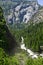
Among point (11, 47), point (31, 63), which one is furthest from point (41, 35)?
point (31, 63)

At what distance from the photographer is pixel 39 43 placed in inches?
6683

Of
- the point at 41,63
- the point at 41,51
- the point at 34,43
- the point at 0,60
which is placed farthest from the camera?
the point at 34,43

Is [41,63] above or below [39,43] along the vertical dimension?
above

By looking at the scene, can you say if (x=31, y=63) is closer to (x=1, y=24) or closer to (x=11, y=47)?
(x=1, y=24)

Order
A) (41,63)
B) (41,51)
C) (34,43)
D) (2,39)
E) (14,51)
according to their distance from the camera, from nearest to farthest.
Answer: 1. (41,63)
2. (2,39)
3. (14,51)
4. (41,51)
5. (34,43)

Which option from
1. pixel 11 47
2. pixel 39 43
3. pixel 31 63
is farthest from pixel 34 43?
pixel 31 63

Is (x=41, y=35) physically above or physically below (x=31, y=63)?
below

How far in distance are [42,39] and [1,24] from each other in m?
85.8

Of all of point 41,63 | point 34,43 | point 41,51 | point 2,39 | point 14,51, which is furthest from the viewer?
point 34,43

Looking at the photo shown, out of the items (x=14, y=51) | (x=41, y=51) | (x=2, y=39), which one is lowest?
(x=41, y=51)

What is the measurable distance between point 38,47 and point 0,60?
11042 centimetres

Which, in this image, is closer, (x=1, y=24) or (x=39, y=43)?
(x=1, y=24)

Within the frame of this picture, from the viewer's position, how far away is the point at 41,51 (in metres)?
161

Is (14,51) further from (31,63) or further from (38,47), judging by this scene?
(38,47)
